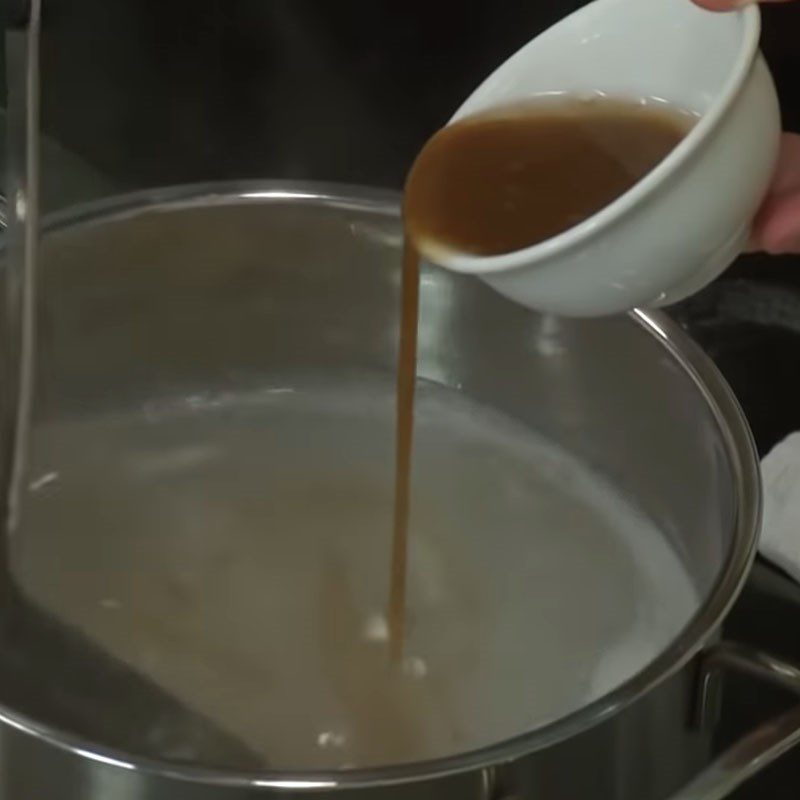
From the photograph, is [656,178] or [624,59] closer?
[656,178]

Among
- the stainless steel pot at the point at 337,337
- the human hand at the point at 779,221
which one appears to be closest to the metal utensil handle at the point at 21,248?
the stainless steel pot at the point at 337,337

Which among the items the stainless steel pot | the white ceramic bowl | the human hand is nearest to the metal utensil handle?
the stainless steel pot

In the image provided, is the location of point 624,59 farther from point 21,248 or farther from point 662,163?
point 21,248

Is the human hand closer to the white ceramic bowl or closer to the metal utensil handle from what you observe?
the white ceramic bowl

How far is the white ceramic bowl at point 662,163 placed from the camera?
480mm

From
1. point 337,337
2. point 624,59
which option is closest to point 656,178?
point 624,59

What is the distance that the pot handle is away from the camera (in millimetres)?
522

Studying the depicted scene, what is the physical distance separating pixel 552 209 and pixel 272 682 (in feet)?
0.89

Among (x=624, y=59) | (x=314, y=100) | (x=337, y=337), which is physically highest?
(x=624, y=59)

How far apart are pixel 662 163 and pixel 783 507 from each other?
12.4 inches

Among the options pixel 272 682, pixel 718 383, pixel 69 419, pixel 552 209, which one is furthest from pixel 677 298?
pixel 69 419

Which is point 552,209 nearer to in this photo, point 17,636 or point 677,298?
point 677,298

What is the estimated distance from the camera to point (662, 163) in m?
0.48

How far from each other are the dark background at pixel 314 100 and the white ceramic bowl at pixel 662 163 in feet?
0.64
